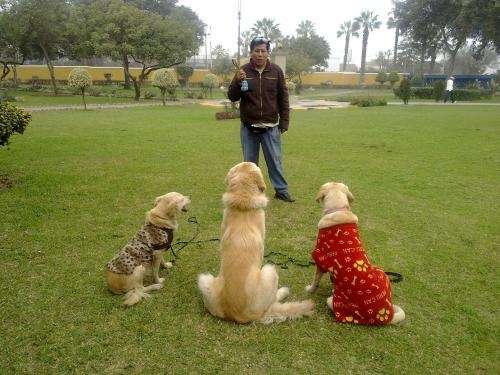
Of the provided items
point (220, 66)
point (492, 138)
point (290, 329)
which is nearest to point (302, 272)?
point (290, 329)

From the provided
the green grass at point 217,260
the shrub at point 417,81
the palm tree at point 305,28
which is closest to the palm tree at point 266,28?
the palm tree at point 305,28

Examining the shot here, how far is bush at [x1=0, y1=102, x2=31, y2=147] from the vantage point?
6637 mm

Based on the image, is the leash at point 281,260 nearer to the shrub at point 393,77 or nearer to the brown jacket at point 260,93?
the brown jacket at point 260,93

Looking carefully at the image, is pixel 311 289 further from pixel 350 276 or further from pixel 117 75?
pixel 117 75

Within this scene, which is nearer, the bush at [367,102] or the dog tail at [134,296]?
the dog tail at [134,296]

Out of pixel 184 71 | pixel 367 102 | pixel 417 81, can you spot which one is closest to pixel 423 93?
pixel 367 102

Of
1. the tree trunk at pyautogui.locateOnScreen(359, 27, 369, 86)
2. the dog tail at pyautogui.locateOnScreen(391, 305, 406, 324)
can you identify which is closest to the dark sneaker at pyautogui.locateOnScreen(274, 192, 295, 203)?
the dog tail at pyautogui.locateOnScreen(391, 305, 406, 324)

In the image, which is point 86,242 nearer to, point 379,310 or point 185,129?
point 379,310

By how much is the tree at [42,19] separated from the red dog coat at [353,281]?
117 ft

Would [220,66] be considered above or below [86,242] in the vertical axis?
above

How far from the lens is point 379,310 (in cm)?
326

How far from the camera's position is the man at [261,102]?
5.66 meters

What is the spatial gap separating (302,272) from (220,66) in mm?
47268

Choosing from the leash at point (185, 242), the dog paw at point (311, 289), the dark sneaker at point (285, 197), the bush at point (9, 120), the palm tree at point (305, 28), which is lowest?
the leash at point (185, 242)
